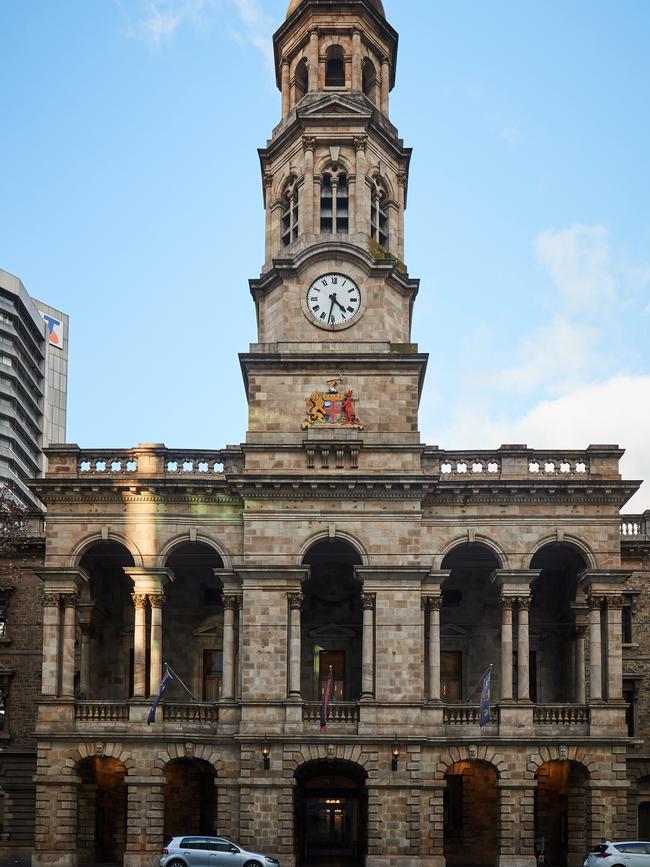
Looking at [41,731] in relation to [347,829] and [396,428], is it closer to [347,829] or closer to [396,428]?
[347,829]

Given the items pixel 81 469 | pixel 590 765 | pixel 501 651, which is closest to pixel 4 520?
pixel 81 469

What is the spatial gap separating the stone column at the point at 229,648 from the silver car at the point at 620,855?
15952 mm

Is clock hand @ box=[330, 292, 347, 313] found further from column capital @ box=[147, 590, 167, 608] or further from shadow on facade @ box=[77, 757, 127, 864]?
shadow on facade @ box=[77, 757, 127, 864]

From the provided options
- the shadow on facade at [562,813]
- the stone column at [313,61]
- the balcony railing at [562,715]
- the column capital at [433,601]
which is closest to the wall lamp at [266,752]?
the column capital at [433,601]

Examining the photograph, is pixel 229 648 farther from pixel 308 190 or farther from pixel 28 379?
pixel 28 379

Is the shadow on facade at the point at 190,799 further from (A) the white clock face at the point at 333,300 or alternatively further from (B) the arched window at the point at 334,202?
(B) the arched window at the point at 334,202

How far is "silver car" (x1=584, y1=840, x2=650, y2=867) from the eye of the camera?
4791 cm

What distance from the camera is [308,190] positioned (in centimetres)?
6166

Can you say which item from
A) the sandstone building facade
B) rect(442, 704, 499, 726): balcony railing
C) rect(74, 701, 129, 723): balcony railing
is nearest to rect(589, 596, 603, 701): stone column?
the sandstone building facade

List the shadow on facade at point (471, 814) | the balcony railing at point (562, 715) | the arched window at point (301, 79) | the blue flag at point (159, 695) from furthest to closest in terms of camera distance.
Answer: the arched window at point (301, 79), the shadow on facade at point (471, 814), the balcony railing at point (562, 715), the blue flag at point (159, 695)

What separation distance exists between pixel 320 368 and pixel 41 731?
1941 cm

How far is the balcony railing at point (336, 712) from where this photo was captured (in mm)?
54938

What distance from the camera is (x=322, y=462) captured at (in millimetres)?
57156

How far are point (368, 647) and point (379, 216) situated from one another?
2083 centimetres
